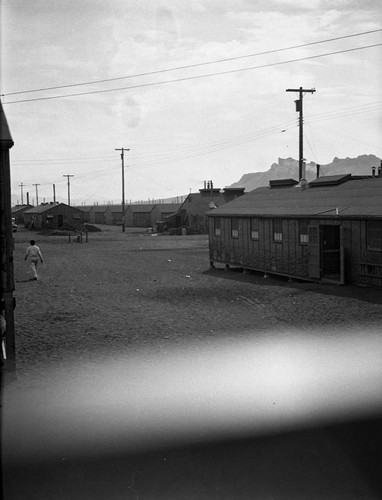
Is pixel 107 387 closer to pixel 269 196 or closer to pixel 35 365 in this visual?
pixel 35 365

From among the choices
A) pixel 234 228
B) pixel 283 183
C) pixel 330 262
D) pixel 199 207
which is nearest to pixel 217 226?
pixel 234 228

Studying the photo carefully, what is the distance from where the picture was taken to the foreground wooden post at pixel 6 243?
32.2 feet

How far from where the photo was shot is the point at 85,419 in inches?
307

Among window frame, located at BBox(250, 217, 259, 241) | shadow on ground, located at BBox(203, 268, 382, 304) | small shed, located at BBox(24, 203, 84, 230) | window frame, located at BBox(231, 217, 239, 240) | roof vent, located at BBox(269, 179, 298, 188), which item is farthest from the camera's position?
small shed, located at BBox(24, 203, 84, 230)

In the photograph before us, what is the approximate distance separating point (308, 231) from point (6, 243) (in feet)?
50.8

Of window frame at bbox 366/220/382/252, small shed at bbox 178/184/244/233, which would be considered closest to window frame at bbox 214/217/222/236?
window frame at bbox 366/220/382/252

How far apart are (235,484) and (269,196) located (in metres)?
24.7

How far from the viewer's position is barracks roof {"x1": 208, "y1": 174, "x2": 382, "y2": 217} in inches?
848

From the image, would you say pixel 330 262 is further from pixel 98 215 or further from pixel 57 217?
pixel 98 215

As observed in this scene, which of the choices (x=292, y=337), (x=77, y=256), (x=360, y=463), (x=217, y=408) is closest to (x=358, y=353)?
(x=292, y=337)

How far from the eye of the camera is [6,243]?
33.5 feet

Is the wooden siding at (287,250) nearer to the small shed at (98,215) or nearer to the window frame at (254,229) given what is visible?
the window frame at (254,229)

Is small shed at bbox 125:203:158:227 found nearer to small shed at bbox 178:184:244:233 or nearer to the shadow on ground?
small shed at bbox 178:184:244:233

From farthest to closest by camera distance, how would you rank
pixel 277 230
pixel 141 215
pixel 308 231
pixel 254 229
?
1. pixel 141 215
2. pixel 254 229
3. pixel 277 230
4. pixel 308 231
